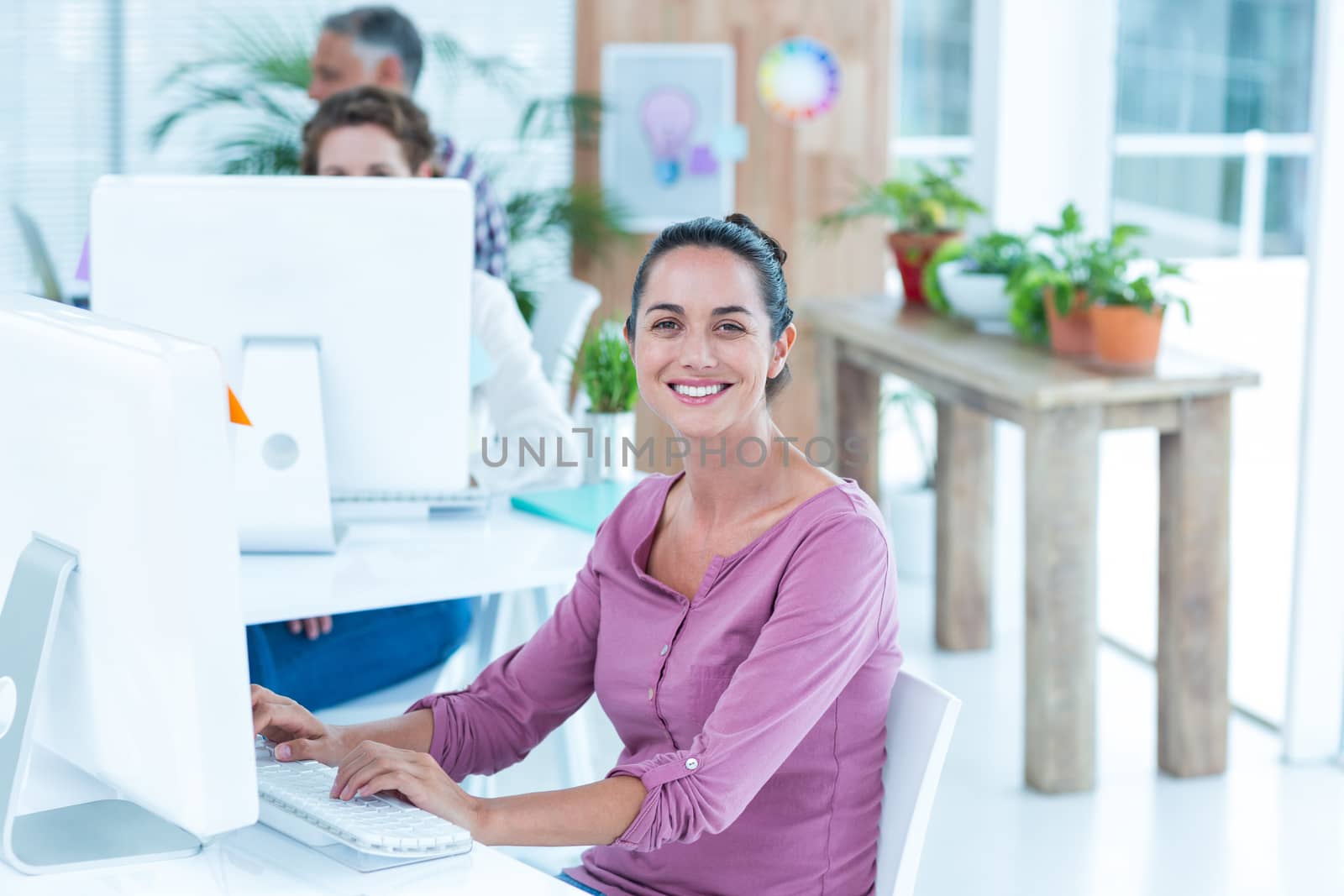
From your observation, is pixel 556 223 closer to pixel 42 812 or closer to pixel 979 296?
pixel 979 296

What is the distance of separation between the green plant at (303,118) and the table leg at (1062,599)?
1998 millimetres

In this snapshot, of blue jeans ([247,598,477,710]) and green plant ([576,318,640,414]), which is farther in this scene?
green plant ([576,318,640,414])

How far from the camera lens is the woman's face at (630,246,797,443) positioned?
5.19 feet

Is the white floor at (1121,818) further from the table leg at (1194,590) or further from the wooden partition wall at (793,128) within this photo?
the wooden partition wall at (793,128)

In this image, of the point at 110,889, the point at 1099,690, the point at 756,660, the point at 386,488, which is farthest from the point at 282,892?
the point at 1099,690

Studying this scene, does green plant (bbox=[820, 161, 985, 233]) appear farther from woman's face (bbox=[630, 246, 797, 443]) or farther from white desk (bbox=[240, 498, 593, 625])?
woman's face (bbox=[630, 246, 797, 443])

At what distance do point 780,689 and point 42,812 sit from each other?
0.63m

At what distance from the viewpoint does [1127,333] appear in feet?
9.74

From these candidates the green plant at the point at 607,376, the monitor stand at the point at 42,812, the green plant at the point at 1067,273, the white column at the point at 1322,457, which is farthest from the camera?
the green plant at the point at 1067,273

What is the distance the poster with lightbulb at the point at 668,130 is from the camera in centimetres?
480

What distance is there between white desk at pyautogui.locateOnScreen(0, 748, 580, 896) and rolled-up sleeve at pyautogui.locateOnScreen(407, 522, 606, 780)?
1.22ft

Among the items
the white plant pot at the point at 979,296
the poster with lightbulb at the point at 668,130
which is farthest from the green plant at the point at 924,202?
the poster with lightbulb at the point at 668,130

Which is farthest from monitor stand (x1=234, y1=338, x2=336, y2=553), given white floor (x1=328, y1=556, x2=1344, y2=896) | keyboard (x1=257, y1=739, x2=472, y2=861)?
white floor (x1=328, y1=556, x2=1344, y2=896)

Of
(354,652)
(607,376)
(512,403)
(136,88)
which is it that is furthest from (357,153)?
(136,88)
